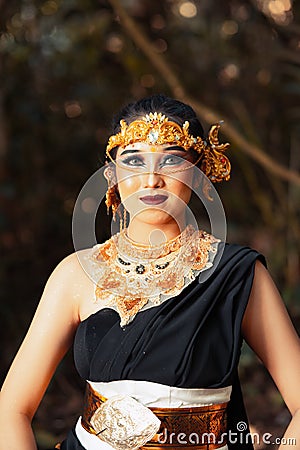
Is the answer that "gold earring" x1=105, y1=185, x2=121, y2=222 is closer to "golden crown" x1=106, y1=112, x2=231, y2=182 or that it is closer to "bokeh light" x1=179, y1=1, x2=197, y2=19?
"golden crown" x1=106, y1=112, x2=231, y2=182

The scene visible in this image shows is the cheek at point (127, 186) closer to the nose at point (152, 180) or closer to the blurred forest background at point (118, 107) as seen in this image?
the nose at point (152, 180)

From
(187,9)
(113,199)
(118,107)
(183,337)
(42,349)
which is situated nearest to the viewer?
(183,337)

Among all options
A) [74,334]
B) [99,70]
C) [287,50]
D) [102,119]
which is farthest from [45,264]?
[74,334]

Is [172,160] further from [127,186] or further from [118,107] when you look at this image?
[118,107]

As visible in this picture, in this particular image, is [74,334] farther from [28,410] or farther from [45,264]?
[45,264]

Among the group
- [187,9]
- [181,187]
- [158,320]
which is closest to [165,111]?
[181,187]

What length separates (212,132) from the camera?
2.09m

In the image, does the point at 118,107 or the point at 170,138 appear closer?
the point at 170,138

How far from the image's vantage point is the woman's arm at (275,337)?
6.33ft

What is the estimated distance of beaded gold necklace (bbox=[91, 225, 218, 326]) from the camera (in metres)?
1.98

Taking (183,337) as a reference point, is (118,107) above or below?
above

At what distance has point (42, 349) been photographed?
2.01m

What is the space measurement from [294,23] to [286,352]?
11.4 ft

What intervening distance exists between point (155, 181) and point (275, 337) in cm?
47
